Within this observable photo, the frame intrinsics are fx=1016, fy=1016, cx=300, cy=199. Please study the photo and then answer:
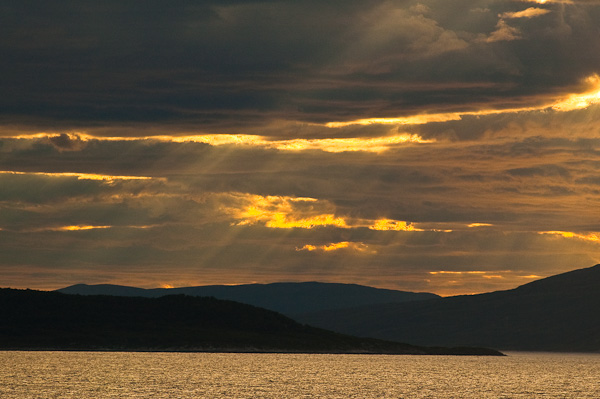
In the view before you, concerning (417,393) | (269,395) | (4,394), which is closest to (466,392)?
(417,393)

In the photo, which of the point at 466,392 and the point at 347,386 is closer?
the point at 466,392

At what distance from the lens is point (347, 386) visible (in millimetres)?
189125

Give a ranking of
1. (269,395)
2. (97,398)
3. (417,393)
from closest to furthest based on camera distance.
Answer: (97,398)
(269,395)
(417,393)

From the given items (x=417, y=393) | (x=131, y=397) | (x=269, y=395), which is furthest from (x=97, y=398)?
(x=417, y=393)

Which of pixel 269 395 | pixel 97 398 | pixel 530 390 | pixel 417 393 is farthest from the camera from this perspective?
pixel 530 390

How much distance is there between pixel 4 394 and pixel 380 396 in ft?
188

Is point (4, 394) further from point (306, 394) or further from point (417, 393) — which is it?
point (417, 393)

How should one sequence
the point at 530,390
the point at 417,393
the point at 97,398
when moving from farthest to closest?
the point at 530,390
the point at 417,393
the point at 97,398

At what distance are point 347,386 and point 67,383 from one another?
167 feet

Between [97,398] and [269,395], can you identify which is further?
[269,395]

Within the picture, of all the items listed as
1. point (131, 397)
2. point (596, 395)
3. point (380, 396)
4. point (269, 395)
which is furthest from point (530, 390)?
point (131, 397)

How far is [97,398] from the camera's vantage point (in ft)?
468

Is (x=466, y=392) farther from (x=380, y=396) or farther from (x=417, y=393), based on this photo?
(x=380, y=396)

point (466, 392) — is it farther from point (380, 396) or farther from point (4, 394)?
point (4, 394)
